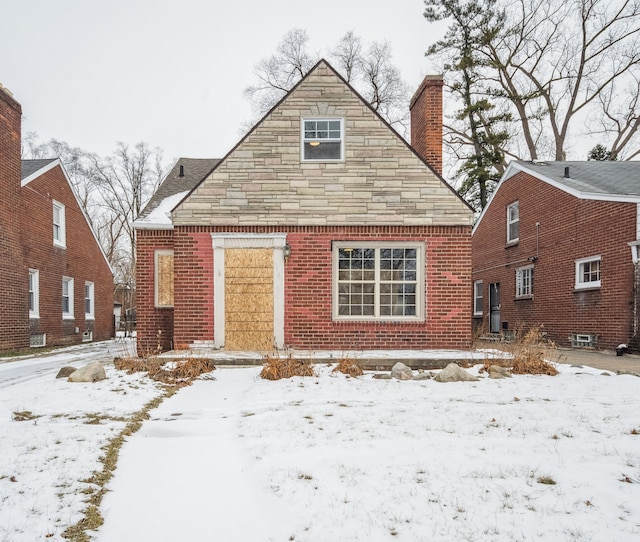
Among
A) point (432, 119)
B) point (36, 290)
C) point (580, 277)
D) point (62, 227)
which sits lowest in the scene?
point (36, 290)

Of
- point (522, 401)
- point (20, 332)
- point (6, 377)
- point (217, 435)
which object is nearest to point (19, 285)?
point (20, 332)

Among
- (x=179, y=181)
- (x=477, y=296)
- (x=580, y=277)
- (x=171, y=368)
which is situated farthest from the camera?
(x=477, y=296)

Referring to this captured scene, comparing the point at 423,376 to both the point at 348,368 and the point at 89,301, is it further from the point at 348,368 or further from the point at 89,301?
the point at 89,301

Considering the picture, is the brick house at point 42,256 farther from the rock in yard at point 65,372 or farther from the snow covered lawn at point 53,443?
the snow covered lawn at point 53,443

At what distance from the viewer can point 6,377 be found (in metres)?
7.85

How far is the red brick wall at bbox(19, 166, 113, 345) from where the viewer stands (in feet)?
43.9

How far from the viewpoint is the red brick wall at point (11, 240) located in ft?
38.5

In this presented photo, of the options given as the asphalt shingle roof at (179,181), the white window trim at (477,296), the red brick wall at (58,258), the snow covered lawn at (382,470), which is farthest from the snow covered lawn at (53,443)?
the white window trim at (477,296)

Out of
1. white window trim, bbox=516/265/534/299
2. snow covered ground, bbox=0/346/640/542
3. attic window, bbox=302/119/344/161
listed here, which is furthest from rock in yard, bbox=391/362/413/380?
white window trim, bbox=516/265/534/299

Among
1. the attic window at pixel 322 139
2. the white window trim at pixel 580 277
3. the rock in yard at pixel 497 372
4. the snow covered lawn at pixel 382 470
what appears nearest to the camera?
the snow covered lawn at pixel 382 470

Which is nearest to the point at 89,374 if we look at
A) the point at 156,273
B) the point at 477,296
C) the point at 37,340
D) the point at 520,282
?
the point at 156,273

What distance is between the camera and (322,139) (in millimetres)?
9430

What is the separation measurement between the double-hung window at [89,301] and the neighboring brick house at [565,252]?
1551 cm

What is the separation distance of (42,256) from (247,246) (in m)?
8.98
